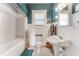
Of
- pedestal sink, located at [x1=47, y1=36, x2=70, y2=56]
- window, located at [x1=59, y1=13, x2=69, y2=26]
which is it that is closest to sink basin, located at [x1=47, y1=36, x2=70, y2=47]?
pedestal sink, located at [x1=47, y1=36, x2=70, y2=56]

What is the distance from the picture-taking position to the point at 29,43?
186 cm

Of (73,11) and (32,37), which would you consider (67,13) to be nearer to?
(73,11)

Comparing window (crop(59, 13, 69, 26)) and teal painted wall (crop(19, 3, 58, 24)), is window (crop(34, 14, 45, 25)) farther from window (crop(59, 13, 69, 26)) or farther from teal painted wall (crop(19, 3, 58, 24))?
window (crop(59, 13, 69, 26))

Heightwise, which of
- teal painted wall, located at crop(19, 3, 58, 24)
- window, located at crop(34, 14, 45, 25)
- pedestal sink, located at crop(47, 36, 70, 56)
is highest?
teal painted wall, located at crop(19, 3, 58, 24)

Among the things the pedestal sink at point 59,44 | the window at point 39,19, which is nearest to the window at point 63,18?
the pedestal sink at point 59,44

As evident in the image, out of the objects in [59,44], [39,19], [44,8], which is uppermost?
[44,8]

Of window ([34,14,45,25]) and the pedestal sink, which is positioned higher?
window ([34,14,45,25])

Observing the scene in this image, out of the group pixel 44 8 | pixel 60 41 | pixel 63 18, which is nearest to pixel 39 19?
pixel 44 8

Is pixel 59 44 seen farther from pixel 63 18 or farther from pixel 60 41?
pixel 63 18

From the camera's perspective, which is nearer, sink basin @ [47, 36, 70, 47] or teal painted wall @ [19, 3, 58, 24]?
teal painted wall @ [19, 3, 58, 24]

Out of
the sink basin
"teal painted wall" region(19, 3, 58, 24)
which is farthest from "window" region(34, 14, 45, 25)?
the sink basin

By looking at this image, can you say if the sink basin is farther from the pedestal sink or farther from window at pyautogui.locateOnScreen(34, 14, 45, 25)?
window at pyautogui.locateOnScreen(34, 14, 45, 25)

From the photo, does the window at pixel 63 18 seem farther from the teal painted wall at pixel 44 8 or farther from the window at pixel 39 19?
the window at pixel 39 19

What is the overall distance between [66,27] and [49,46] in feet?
1.35
